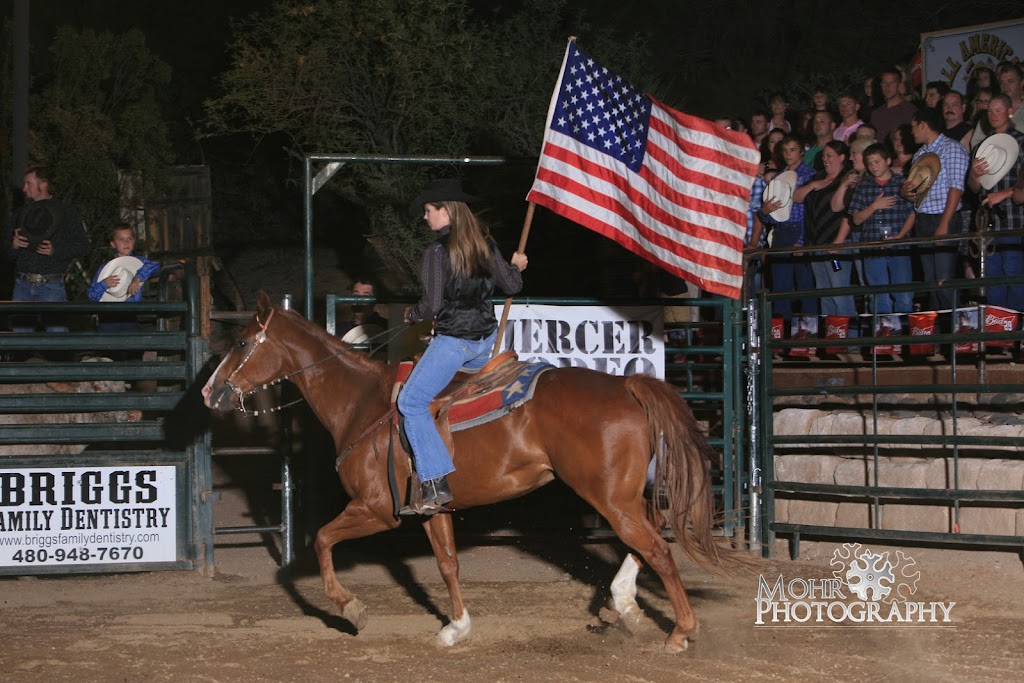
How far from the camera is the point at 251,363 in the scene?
23.8ft

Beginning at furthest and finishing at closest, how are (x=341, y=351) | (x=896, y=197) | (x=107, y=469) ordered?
1. (x=896, y=197)
2. (x=107, y=469)
3. (x=341, y=351)

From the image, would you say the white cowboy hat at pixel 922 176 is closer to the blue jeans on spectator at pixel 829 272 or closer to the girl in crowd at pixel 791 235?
the blue jeans on spectator at pixel 829 272

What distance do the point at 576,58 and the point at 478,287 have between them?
6.77 feet

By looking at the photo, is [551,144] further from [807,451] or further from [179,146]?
[179,146]

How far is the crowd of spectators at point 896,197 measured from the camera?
9625 millimetres

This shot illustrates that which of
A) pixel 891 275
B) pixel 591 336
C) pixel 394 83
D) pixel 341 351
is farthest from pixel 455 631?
pixel 394 83

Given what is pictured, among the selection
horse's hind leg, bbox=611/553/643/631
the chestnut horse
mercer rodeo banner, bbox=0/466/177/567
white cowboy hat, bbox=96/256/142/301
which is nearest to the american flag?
the chestnut horse

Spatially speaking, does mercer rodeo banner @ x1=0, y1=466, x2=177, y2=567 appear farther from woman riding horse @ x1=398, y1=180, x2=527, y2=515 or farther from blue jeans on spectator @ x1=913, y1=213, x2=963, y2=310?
blue jeans on spectator @ x1=913, y1=213, x2=963, y2=310

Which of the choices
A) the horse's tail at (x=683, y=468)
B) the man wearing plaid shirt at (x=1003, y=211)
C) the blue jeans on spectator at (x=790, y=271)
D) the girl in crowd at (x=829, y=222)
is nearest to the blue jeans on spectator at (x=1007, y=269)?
the man wearing plaid shirt at (x=1003, y=211)

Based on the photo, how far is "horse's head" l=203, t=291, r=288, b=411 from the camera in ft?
23.5

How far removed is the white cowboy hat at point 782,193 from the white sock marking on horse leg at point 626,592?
5106 mm

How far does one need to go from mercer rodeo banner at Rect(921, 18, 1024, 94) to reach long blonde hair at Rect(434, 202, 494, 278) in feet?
25.9

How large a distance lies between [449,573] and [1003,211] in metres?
6.20

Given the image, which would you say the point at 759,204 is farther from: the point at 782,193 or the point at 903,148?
the point at 903,148
